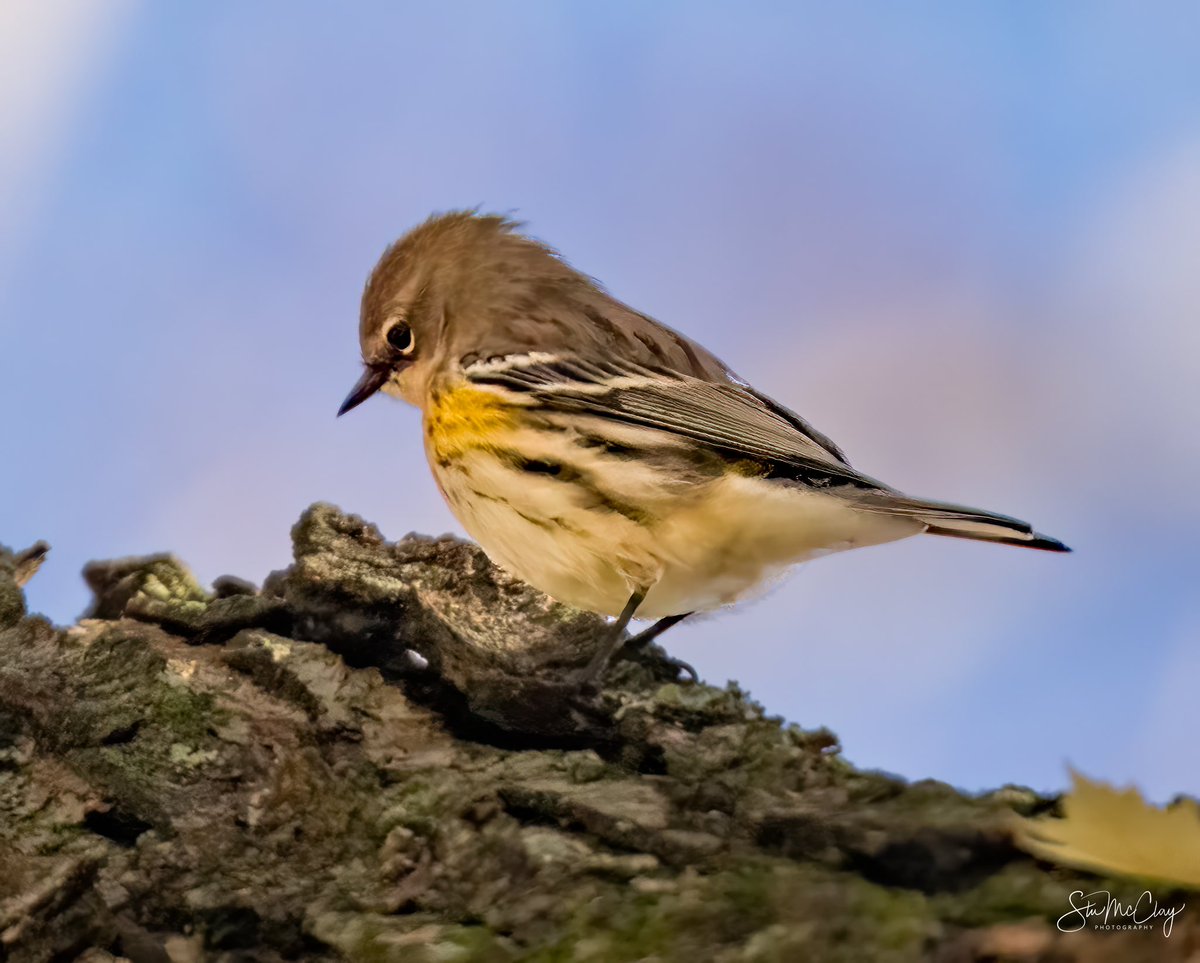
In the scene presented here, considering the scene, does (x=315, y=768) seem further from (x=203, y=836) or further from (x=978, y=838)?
(x=978, y=838)

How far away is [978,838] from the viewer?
976mm

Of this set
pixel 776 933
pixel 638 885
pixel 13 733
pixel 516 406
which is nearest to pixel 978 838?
pixel 776 933

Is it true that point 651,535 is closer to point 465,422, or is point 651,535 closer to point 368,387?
point 465,422

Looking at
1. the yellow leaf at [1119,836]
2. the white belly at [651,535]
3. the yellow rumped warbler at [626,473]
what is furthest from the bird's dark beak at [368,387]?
the yellow leaf at [1119,836]

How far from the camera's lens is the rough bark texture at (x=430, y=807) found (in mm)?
961

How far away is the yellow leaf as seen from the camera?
35.4 inches

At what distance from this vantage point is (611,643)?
1543mm

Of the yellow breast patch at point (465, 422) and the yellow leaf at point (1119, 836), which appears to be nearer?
the yellow leaf at point (1119, 836)

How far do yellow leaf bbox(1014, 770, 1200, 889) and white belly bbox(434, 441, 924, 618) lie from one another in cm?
64

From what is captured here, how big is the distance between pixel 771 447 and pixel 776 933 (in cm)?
84
